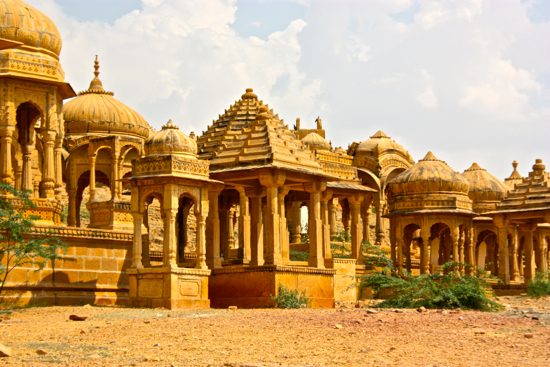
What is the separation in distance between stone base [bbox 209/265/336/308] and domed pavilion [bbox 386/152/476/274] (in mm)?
7827

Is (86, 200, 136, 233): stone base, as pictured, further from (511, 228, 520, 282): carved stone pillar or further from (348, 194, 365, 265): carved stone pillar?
(511, 228, 520, 282): carved stone pillar

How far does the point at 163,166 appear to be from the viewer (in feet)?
64.4

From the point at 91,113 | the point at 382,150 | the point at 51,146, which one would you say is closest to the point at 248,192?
A: the point at 51,146

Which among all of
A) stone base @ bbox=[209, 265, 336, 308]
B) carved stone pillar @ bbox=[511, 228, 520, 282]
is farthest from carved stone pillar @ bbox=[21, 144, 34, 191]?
carved stone pillar @ bbox=[511, 228, 520, 282]

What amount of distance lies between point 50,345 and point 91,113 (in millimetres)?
16817

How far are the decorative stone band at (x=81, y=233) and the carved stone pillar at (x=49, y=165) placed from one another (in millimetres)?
1587

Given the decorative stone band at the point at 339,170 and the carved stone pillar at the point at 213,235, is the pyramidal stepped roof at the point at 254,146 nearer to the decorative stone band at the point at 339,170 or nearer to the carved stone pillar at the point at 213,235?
the carved stone pillar at the point at 213,235

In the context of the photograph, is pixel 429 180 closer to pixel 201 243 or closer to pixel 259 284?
pixel 259 284

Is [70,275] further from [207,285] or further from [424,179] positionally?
[424,179]

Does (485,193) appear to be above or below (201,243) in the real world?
above

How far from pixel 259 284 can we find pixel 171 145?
3863mm

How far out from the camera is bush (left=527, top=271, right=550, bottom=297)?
28.1 meters

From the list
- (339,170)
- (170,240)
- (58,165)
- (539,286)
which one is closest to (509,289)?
(539,286)

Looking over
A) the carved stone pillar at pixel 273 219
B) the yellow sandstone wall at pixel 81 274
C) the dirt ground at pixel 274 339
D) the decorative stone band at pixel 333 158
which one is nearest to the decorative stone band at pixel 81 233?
the yellow sandstone wall at pixel 81 274
